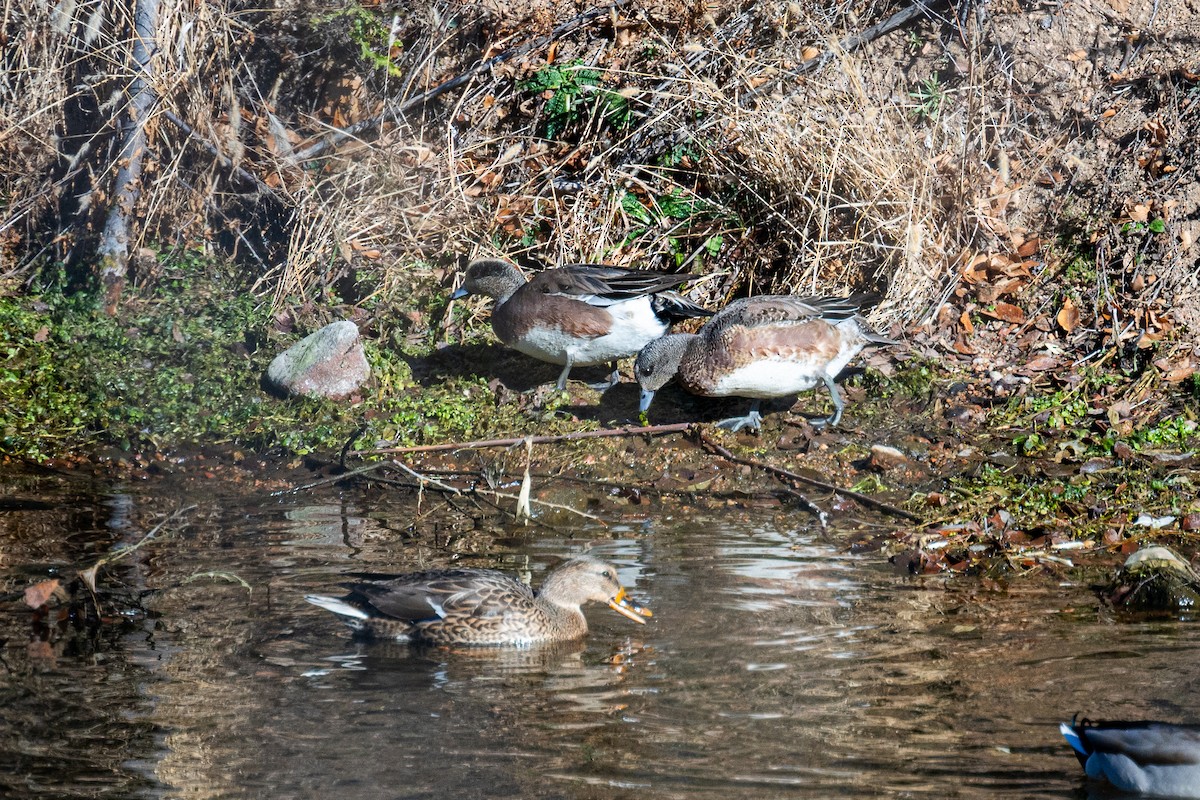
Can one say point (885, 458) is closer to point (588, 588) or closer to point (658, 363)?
point (658, 363)

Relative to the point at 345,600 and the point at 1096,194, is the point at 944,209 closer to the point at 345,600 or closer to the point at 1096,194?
the point at 1096,194

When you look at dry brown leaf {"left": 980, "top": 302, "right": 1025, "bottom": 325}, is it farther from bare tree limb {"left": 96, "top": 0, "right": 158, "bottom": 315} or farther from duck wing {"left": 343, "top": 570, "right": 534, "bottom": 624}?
bare tree limb {"left": 96, "top": 0, "right": 158, "bottom": 315}

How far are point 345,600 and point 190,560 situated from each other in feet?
3.87

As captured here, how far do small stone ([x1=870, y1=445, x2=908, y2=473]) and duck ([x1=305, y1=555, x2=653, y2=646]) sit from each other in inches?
84.2

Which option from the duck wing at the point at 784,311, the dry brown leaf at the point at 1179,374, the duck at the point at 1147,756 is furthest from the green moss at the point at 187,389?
the duck at the point at 1147,756

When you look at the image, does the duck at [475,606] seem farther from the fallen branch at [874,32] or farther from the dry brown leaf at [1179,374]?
the fallen branch at [874,32]

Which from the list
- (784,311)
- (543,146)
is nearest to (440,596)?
(784,311)

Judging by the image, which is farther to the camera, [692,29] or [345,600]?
[692,29]

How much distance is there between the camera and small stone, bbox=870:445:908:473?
705 cm

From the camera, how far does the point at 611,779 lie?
387 centimetres

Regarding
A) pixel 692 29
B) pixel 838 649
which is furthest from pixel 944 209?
pixel 838 649

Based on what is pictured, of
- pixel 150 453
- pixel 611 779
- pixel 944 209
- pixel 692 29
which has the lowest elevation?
pixel 611 779

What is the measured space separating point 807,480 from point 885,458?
53 cm

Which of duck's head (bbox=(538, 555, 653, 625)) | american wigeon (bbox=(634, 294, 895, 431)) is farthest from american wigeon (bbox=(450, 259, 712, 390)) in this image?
duck's head (bbox=(538, 555, 653, 625))
